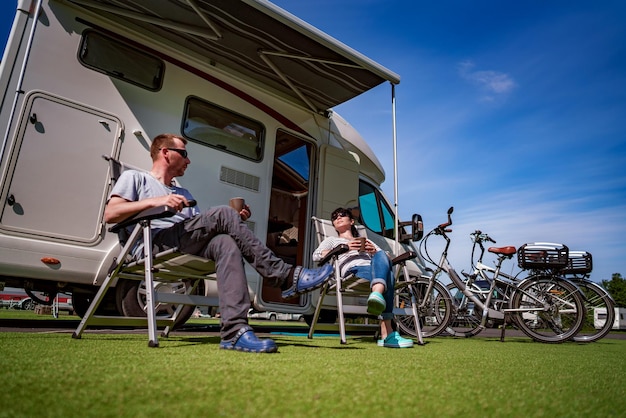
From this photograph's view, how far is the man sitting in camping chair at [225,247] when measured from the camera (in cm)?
194

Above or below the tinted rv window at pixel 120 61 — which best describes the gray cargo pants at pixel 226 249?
below

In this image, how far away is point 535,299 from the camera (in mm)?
4336

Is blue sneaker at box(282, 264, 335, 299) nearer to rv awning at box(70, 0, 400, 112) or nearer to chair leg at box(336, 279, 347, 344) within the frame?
chair leg at box(336, 279, 347, 344)

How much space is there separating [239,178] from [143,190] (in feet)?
4.98

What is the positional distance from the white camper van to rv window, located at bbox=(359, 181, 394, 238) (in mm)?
510

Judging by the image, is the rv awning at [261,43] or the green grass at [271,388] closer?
the green grass at [271,388]

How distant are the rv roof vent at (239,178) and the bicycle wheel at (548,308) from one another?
3.01 metres

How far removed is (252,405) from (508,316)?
13.9 feet

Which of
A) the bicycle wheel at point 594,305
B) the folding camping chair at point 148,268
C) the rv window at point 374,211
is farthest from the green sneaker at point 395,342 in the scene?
the bicycle wheel at point 594,305

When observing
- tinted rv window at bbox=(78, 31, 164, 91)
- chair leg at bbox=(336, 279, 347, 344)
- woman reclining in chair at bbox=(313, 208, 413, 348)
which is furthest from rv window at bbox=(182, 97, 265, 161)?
chair leg at bbox=(336, 279, 347, 344)

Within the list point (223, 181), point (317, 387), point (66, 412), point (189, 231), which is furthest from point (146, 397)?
point (223, 181)

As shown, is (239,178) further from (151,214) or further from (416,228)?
(416,228)

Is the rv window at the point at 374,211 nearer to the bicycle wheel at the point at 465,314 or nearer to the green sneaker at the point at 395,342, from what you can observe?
the bicycle wheel at the point at 465,314

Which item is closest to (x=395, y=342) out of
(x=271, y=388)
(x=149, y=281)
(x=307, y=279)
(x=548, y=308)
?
(x=307, y=279)
